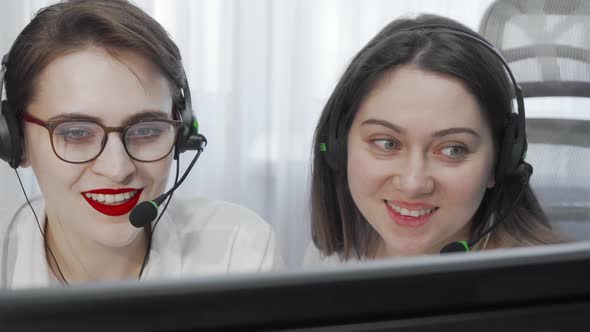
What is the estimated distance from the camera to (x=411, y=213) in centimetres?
94

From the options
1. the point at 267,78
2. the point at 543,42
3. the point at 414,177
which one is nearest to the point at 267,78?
the point at 267,78

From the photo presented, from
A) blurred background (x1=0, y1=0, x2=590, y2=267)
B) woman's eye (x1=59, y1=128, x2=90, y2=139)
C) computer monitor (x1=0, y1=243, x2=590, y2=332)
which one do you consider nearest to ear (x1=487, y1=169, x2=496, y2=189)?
woman's eye (x1=59, y1=128, x2=90, y2=139)

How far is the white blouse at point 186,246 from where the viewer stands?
0.93 meters

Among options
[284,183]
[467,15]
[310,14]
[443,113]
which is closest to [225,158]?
[284,183]

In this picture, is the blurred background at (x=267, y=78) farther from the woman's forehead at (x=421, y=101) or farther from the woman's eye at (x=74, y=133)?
the woman's eye at (x=74, y=133)

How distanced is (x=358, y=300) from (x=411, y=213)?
27.1 inches

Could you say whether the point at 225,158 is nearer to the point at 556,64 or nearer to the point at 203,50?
the point at 203,50

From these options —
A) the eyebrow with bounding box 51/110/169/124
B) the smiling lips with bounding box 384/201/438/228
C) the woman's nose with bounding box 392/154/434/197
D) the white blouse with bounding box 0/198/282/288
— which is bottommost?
the white blouse with bounding box 0/198/282/288

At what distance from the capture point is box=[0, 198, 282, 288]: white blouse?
3.05 ft

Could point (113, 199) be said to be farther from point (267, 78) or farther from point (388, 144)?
point (267, 78)

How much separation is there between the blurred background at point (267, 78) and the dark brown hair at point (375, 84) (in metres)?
0.85

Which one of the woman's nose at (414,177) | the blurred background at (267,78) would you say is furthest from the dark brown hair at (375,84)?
the blurred background at (267,78)

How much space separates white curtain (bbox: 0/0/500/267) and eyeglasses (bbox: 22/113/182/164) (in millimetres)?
1175

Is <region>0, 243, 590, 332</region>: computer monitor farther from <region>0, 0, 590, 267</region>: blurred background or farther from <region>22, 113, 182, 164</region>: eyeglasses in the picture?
<region>0, 0, 590, 267</region>: blurred background
